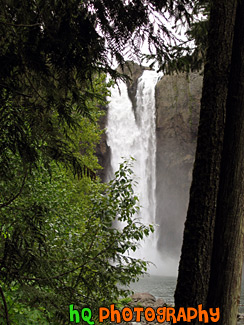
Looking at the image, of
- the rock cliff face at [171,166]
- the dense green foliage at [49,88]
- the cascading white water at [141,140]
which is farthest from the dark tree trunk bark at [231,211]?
the rock cliff face at [171,166]

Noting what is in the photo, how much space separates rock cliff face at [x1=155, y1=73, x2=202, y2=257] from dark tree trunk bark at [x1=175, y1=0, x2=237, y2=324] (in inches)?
1038

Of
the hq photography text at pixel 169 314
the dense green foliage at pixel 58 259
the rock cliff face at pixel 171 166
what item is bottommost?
the hq photography text at pixel 169 314

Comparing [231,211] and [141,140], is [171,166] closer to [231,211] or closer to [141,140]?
[141,140]

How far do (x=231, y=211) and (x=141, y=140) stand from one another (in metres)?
27.1

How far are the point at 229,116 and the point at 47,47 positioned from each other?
1.54 meters

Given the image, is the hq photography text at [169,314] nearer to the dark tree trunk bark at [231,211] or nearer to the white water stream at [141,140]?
the dark tree trunk bark at [231,211]

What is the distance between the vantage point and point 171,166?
29828 mm

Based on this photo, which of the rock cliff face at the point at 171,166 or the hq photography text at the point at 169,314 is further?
the rock cliff face at the point at 171,166

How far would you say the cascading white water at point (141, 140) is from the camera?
28875 mm

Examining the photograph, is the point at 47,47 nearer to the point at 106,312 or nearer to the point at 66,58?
the point at 66,58

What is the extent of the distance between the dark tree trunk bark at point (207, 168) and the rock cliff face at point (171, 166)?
→ 86.5 ft

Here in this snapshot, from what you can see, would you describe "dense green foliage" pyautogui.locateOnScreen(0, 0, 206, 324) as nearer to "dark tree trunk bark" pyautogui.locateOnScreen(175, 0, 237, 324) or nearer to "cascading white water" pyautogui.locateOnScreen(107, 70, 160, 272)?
"dark tree trunk bark" pyautogui.locateOnScreen(175, 0, 237, 324)

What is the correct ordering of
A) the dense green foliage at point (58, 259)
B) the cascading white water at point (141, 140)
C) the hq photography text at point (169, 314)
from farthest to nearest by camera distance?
1. the cascading white water at point (141, 140)
2. the dense green foliage at point (58, 259)
3. the hq photography text at point (169, 314)

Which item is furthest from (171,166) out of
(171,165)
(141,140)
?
(141,140)
